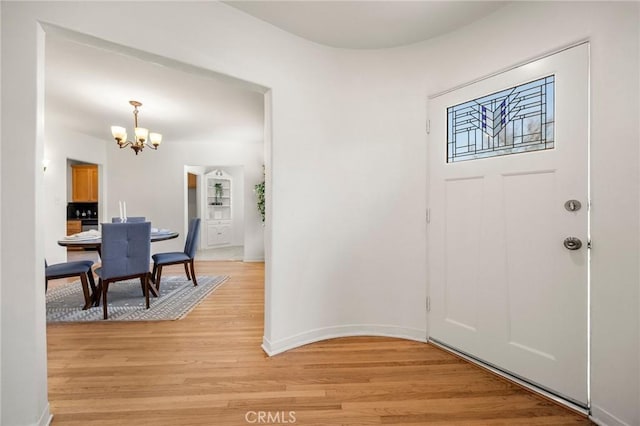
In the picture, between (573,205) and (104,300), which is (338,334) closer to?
(573,205)

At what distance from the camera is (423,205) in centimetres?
233

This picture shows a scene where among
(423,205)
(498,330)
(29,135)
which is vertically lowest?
Answer: (498,330)

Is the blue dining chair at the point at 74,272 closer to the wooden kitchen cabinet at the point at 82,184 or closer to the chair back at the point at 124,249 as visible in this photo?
the chair back at the point at 124,249

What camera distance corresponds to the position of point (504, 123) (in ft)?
6.16

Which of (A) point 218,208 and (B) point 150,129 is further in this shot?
(A) point 218,208

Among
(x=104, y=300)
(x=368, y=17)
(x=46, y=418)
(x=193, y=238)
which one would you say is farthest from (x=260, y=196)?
(x=46, y=418)

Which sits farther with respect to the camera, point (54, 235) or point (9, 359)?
point (54, 235)

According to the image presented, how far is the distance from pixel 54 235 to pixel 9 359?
5138 mm

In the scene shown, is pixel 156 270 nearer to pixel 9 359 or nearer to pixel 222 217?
pixel 9 359

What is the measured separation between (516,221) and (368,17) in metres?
1.74

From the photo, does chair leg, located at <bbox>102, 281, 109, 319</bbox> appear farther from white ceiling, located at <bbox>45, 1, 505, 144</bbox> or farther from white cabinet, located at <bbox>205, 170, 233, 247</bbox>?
white cabinet, located at <bbox>205, 170, 233, 247</bbox>

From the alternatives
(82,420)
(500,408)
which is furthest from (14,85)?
(500,408)
